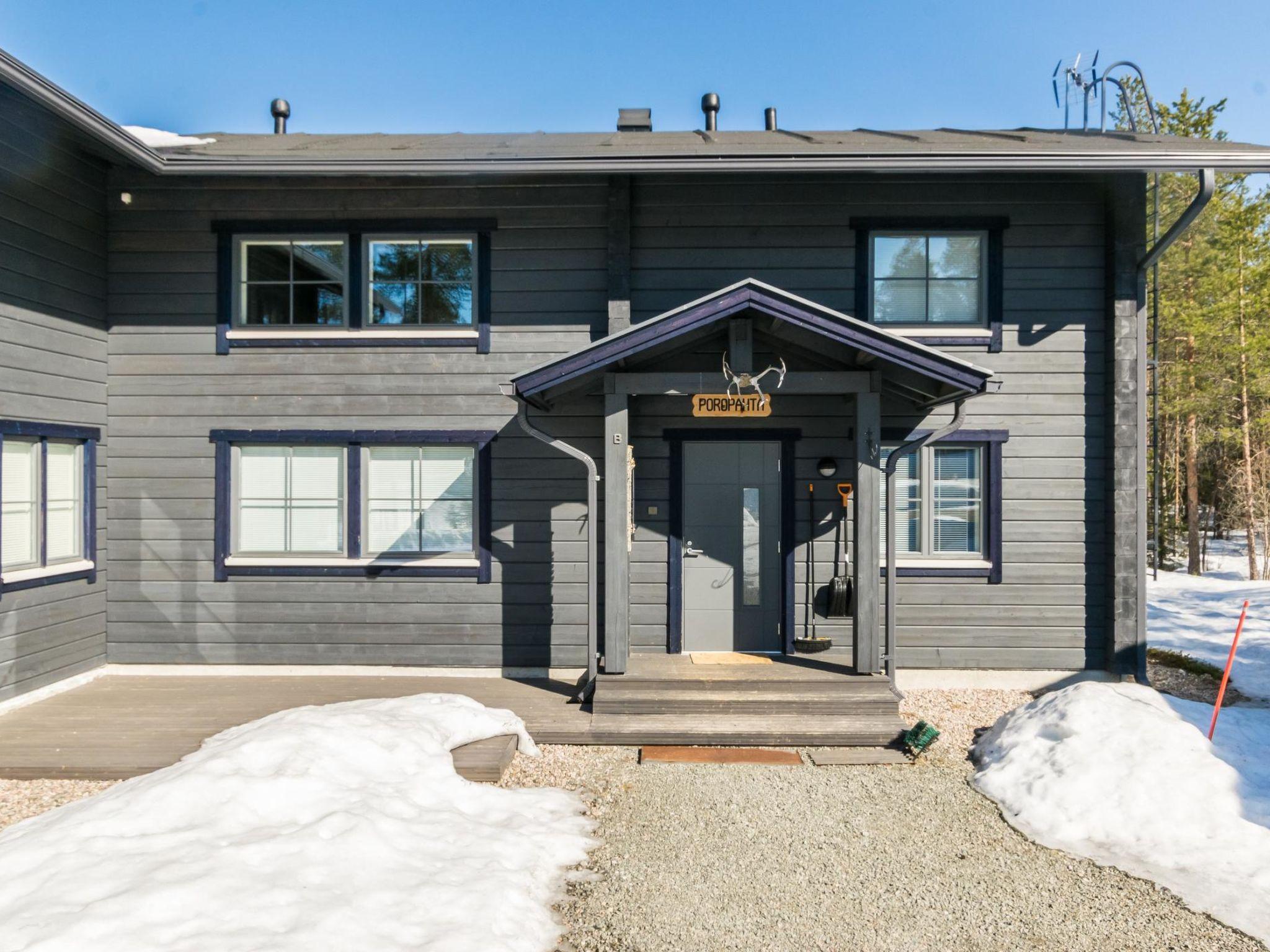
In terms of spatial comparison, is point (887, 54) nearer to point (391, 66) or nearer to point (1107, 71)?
point (1107, 71)

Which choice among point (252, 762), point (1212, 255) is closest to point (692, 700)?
point (252, 762)

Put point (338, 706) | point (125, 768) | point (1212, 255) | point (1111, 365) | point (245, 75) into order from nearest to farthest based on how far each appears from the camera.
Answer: point (125, 768) → point (338, 706) → point (1111, 365) → point (245, 75) → point (1212, 255)

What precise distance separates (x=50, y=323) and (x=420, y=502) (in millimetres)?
3335

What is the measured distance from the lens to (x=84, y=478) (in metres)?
6.57

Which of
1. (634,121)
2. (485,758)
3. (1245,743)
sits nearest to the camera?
(485,758)

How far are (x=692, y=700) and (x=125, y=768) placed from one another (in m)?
3.81

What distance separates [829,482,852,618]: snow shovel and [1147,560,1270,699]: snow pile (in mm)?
3674

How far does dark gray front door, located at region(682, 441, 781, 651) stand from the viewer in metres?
6.71

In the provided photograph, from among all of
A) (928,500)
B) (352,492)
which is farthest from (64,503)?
(928,500)

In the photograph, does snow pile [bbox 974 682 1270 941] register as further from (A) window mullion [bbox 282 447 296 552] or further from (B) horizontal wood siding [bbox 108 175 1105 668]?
(A) window mullion [bbox 282 447 296 552]

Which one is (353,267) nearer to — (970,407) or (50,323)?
(50,323)

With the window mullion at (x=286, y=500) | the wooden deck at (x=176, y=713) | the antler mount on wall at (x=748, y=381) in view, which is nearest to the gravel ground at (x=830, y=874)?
the wooden deck at (x=176, y=713)

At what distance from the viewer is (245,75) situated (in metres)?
9.68

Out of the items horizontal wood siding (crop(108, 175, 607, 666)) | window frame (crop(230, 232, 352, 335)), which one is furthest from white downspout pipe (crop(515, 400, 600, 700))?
window frame (crop(230, 232, 352, 335))
